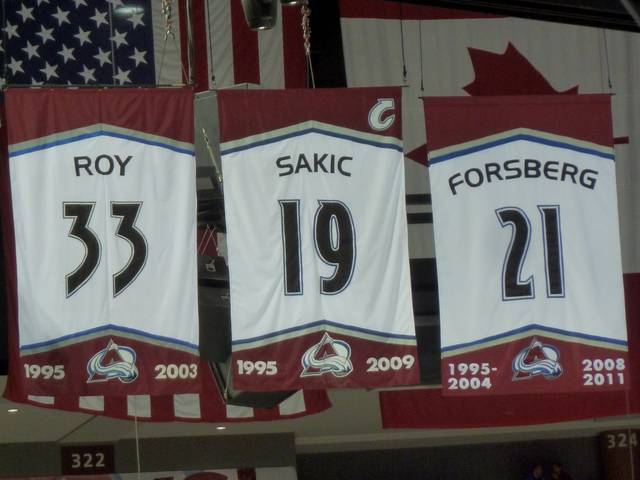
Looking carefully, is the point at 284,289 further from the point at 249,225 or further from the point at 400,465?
the point at 400,465

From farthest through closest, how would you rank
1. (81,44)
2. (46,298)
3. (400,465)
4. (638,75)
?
1. (400,465)
2. (638,75)
3. (81,44)
4. (46,298)

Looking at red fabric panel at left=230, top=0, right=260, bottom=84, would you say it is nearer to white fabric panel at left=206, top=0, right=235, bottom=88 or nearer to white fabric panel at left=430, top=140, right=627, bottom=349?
white fabric panel at left=206, top=0, right=235, bottom=88

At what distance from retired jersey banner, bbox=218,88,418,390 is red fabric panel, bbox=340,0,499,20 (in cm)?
342

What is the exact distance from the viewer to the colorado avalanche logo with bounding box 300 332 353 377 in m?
8.23

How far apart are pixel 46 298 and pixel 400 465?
11141 mm

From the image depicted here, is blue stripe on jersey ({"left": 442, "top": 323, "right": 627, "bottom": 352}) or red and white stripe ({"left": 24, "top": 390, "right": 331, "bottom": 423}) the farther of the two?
red and white stripe ({"left": 24, "top": 390, "right": 331, "bottom": 423})

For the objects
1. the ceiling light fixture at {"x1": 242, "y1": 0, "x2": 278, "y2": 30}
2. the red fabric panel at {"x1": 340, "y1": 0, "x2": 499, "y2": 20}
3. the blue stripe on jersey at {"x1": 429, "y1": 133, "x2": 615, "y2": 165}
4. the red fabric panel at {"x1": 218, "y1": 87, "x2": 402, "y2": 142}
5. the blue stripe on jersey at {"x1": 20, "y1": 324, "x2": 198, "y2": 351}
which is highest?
the red fabric panel at {"x1": 340, "y1": 0, "x2": 499, "y2": 20}

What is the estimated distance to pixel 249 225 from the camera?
841cm

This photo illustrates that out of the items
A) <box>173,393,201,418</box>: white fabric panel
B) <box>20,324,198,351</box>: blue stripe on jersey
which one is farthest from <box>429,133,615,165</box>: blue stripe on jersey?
<box>173,393,201,418</box>: white fabric panel

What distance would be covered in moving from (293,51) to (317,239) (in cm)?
382

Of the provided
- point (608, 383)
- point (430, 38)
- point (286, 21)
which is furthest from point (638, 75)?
point (608, 383)

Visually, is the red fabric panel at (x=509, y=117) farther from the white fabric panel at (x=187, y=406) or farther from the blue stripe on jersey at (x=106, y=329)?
the white fabric panel at (x=187, y=406)

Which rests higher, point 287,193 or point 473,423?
point 287,193

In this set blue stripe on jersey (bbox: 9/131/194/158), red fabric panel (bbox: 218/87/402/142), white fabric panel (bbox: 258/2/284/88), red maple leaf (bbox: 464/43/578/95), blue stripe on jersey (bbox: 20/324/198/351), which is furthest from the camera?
red maple leaf (bbox: 464/43/578/95)
